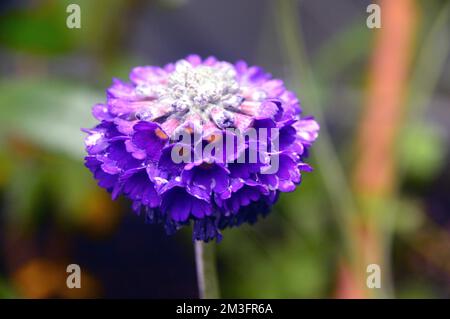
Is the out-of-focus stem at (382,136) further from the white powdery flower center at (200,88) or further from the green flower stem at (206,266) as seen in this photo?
the white powdery flower center at (200,88)

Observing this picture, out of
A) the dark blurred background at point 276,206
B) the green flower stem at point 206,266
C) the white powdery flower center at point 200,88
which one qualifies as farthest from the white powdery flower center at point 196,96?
the dark blurred background at point 276,206

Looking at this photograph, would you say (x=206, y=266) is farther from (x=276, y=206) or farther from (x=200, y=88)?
(x=276, y=206)

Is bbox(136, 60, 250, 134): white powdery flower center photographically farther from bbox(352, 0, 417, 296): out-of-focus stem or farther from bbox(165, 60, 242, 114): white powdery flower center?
bbox(352, 0, 417, 296): out-of-focus stem

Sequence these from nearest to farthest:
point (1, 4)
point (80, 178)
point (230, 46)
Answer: point (80, 178), point (1, 4), point (230, 46)

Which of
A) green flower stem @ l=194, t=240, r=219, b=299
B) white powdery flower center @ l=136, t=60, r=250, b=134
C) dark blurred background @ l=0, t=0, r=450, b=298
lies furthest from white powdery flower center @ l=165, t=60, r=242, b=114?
dark blurred background @ l=0, t=0, r=450, b=298

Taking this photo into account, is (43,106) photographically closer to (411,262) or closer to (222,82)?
(222,82)
